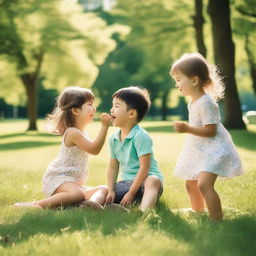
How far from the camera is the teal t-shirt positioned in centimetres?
514

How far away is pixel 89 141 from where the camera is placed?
5.35 meters

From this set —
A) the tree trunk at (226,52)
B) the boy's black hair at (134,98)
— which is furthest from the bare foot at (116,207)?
the tree trunk at (226,52)

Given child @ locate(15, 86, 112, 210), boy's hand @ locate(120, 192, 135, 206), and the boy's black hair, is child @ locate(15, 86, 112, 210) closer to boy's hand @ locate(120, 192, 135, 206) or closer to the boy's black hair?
boy's hand @ locate(120, 192, 135, 206)

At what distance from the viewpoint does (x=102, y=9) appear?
56344mm

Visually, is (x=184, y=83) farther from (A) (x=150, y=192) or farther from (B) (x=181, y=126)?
(A) (x=150, y=192)

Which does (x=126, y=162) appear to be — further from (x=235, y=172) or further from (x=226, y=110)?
(x=226, y=110)

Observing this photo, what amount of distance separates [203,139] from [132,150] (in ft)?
2.65

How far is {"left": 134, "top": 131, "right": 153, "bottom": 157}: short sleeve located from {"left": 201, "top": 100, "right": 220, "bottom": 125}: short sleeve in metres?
0.66

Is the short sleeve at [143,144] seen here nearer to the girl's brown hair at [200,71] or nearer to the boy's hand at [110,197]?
the boy's hand at [110,197]

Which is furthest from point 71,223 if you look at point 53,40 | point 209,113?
point 53,40

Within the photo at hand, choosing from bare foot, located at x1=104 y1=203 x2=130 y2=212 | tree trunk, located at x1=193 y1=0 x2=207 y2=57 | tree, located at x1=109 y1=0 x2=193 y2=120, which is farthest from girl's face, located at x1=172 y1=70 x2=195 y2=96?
tree, located at x1=109 y1=0 x2=193 y2=120

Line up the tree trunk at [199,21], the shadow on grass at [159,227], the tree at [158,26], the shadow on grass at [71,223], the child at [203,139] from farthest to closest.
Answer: the tree at [158,26] < the tree trunk at [199,21] < the child at [203,139] < the shadow on grass at [71,223] < the shadow on grass at [159,227]

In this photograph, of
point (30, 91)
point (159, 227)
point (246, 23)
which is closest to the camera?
point (159, 227)

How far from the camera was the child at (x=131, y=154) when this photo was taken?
504 centimetres
